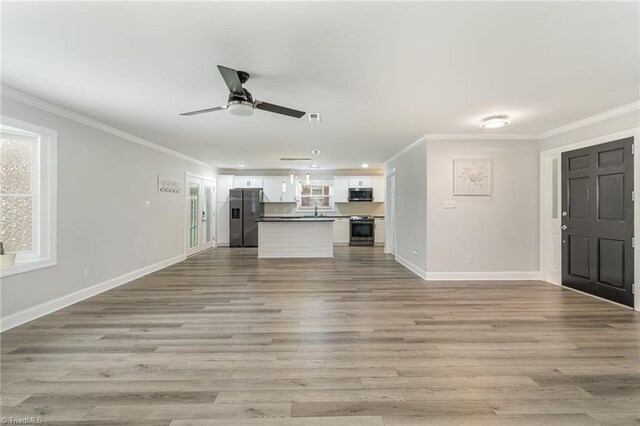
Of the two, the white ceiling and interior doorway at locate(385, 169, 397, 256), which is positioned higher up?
the white ceiling

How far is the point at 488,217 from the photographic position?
16.0 ft

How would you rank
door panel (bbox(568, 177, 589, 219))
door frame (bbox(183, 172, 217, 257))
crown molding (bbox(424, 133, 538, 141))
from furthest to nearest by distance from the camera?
door frame (bbox(183, 172, 217, 257))
crown molding (bbox(424, 133, 538, 141))
door panel (bbox(568, 177, 589, 219))

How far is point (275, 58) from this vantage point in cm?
230

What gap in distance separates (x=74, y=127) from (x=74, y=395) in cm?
333

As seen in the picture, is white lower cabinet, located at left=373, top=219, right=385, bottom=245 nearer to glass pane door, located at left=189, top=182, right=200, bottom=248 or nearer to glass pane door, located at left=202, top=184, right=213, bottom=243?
glass pane door, located at left=202, top=184, right=213, bottom=243

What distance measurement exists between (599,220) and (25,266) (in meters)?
6.93

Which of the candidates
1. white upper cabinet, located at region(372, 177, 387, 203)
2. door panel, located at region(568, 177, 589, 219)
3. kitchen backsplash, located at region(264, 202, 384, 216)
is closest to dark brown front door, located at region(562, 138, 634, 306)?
door panel, located at region(568, 177, 589, 219)

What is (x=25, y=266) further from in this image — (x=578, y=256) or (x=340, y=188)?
(x=340, y=188)

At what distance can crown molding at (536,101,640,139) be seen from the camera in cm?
345

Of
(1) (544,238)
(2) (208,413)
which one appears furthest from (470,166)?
(2) (208,413)

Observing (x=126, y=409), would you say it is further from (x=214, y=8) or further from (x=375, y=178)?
(x=375, y=178)

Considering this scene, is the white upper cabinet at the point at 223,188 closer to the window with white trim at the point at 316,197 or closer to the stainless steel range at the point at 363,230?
the window with white trim at the point at 316,197

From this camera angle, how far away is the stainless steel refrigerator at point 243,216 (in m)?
8.88

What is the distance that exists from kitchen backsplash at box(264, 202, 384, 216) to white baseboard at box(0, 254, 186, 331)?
4.61m
